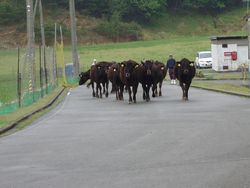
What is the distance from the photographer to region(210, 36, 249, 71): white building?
47.1 m

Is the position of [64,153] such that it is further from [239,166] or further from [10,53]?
[10,53]

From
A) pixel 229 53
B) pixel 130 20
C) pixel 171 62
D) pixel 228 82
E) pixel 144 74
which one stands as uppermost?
pixel 130 20

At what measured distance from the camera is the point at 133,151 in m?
8.91

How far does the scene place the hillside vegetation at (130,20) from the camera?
325 ft

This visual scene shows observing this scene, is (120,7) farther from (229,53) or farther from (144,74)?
(144,74)

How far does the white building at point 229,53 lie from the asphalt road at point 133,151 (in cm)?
3270

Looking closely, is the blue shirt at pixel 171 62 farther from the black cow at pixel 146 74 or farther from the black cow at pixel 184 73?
the black cow at pixel 146 74

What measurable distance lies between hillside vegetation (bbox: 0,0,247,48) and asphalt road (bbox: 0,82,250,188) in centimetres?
8105

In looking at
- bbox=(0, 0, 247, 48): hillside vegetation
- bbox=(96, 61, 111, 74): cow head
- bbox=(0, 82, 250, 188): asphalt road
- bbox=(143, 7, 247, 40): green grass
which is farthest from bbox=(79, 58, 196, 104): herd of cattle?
bbox=(143, 7, 247, 40): green grass

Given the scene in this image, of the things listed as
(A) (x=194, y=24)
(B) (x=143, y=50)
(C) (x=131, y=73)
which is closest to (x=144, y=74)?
(C) (x=131, y=73)

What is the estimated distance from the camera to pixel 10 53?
22.5 meters

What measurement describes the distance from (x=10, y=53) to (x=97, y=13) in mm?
90799

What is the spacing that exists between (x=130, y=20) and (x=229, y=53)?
67.7 metres

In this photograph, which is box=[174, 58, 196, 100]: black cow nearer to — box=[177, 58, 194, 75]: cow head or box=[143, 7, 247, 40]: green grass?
box=[177, 58, 194, 75]: cow head
